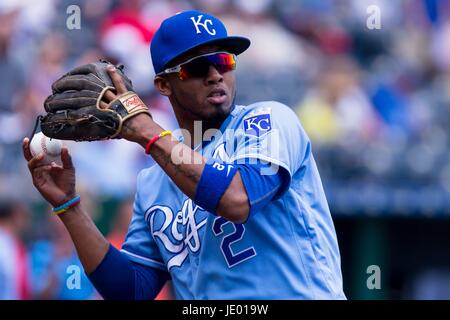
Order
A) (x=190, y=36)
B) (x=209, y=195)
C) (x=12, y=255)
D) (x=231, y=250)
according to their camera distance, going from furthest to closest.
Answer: (x=12, y=255)
(x=190, y=36)
(x=231, y=250)
(x=209, y=195)

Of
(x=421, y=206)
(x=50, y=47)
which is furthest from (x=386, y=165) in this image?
(x=50, y=47)

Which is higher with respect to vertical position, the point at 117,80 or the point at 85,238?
the point at 117,80

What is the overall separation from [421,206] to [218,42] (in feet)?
16.6

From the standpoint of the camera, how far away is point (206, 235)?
318 cm

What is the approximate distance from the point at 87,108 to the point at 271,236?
75cm

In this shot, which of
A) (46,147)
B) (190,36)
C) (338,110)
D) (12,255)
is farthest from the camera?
(338,110)

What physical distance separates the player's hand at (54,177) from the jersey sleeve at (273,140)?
27.3 inches

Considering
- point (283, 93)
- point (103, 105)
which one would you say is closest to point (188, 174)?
point (103, 105)

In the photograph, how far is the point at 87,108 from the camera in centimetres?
291

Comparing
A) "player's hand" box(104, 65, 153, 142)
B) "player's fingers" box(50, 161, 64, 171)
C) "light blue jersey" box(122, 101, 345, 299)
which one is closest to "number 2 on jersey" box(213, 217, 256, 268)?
"light blue jersey" box(122, 101, 345, 299)

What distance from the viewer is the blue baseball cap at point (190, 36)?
3.20 m

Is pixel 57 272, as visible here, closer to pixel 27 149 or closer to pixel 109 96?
pixel 27 149

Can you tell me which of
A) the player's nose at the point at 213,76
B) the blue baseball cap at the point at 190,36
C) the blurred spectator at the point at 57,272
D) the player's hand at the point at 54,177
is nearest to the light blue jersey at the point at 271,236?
the player's nose at the point at 213,76

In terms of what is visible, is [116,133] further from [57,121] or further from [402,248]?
[402,248]
